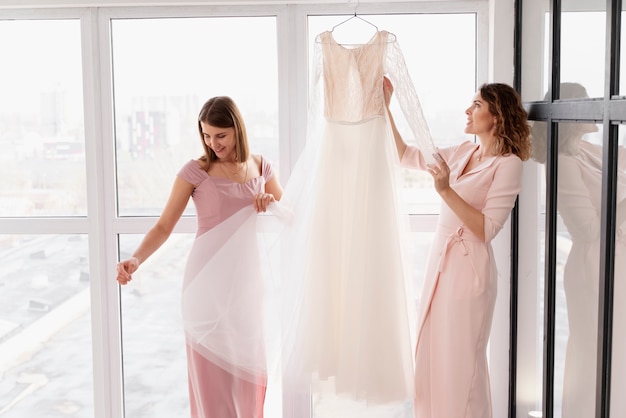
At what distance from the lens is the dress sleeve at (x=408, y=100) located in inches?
103

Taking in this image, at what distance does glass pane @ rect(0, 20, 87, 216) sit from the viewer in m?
3.29

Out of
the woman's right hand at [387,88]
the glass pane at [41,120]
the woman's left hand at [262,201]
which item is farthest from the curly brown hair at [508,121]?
the glass pane at [41,120]

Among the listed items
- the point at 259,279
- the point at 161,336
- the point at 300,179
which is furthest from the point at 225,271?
the point at 161,336

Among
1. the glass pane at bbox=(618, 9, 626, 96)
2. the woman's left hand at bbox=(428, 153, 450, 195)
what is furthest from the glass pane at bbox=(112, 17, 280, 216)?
the glass pane at bbox=(618, 9, 626, 96)

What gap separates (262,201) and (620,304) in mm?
1362

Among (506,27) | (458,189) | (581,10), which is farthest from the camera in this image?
(506,27)

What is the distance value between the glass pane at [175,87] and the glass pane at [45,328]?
42cm

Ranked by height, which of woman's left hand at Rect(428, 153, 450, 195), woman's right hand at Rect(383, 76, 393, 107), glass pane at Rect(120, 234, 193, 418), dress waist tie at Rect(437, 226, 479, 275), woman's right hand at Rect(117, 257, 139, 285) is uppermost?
woman's right hand at Rect(383, 76, 393, 107)

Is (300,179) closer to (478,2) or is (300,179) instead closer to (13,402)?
(478,2)

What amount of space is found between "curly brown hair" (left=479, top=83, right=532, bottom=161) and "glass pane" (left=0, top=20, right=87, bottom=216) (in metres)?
1.91

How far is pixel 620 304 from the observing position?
6.06ft

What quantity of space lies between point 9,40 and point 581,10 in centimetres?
253

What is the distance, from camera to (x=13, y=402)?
11.4ft

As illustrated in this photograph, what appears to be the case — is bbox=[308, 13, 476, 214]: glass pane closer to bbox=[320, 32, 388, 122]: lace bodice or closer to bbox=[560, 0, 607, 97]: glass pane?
bbox=[320, 32, 388, 122]: lace bodice
